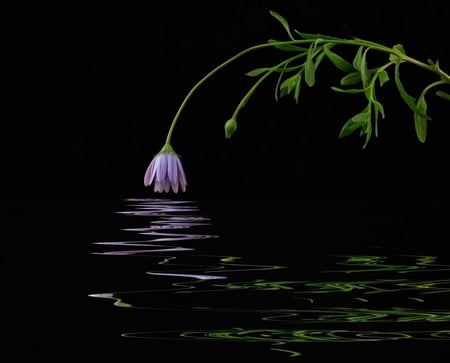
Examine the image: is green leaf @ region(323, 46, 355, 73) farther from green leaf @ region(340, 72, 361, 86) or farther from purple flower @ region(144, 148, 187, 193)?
purple flower @ region(144, 148, 187, 193)

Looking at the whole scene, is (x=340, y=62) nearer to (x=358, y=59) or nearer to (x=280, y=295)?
(x=358, y=59)

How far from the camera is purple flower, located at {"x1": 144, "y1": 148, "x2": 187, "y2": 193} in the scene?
2.79m

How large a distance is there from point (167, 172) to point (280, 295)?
5.71 ft

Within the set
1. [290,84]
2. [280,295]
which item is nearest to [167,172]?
[290,84]

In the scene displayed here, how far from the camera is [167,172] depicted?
2.81 m

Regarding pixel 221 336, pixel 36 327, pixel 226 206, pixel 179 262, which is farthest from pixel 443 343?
pixel 226 206

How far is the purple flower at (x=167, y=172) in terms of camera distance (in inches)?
110

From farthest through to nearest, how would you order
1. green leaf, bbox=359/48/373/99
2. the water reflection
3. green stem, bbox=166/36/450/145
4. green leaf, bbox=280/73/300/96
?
the water reflection < green leaf, bbox=280/73/300/96 < green leaf, bbox=359/48/373/99 < green stem, bbox=166/36/450/145

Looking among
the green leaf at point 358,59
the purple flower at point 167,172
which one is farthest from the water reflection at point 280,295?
the green leaf at point 358,59

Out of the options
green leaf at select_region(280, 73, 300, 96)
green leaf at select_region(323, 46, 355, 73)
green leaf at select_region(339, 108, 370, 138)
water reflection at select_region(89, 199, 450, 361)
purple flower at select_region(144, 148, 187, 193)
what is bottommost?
water reflection at select_region(89, 199, 450, 361)

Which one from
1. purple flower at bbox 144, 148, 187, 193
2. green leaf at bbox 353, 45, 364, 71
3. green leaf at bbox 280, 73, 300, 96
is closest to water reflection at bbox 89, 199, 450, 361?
purple flower at bbox 144, 148, 187, 193

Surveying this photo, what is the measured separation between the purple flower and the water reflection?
711 mm

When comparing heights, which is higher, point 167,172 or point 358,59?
point 358,59

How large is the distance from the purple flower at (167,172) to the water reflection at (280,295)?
28.0 inches
